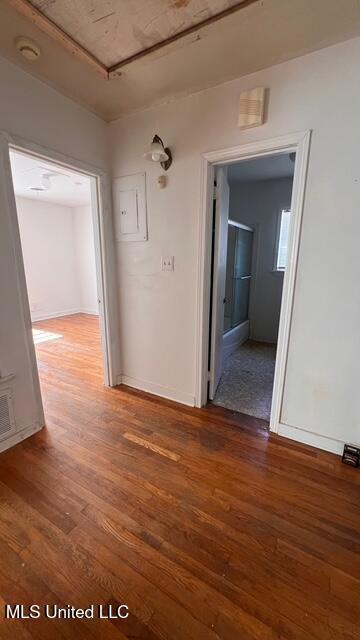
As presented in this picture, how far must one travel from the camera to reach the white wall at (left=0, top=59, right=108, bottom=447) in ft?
5.35

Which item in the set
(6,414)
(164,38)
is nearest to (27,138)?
(164,38)

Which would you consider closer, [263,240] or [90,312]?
[263,240]

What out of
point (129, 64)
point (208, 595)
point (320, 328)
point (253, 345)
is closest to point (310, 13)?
point (129, 64)

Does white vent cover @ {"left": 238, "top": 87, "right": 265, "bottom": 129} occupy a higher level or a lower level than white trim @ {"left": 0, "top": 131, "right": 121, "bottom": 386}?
higher

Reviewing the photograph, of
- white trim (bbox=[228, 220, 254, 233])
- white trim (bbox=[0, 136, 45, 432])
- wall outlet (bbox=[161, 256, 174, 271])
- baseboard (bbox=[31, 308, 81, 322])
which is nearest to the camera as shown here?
white trim (bbox=[0, 136, 45, 432])

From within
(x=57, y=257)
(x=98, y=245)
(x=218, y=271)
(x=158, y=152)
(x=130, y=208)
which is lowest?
(x=218, y=271)

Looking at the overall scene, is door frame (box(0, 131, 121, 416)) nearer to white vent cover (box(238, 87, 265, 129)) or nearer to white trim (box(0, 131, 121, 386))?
white trim (box(0, 131, 121, 386))

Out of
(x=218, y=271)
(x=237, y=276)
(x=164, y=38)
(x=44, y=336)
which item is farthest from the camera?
(x=44, y=336)

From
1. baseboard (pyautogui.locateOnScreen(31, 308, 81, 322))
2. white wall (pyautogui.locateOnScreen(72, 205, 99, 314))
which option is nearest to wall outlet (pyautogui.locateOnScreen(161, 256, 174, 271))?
white wall (pyautogui.locateOnScreen(72, 205, 99, 314))

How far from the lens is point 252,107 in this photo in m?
1.64

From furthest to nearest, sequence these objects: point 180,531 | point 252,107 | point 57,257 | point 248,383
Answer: point 57,257 < point 248,383 < point 252,107 < point 180,531

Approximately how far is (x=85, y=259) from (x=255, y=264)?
13.0ft

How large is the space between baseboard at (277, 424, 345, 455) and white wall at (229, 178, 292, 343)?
7.94ft

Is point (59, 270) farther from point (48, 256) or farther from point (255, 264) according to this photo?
point (255, 264)
